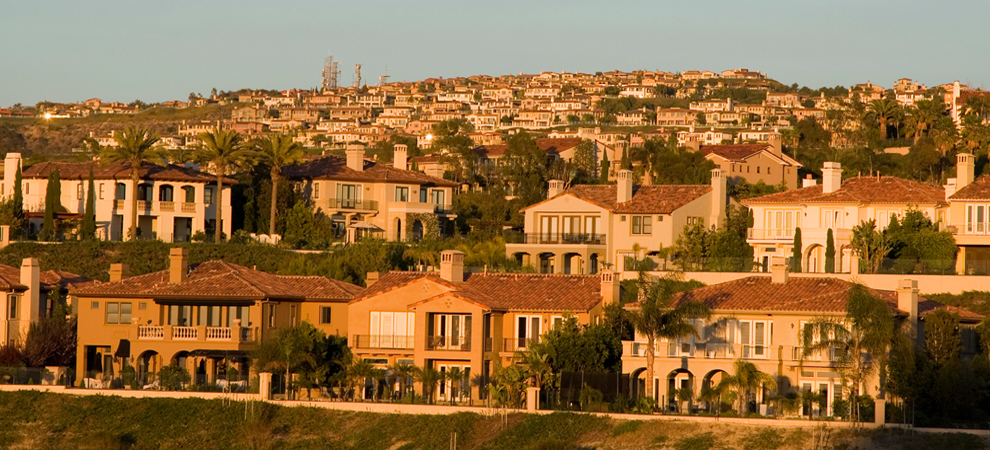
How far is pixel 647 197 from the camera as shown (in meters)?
81.1

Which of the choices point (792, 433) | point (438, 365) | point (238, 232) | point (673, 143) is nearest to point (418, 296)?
point (438, 365)


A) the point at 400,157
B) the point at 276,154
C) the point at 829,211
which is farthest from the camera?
the point at 400,157

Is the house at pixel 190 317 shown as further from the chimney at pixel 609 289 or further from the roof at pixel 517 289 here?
the chimney at pixel 609 289

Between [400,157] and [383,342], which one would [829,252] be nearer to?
[383,342]

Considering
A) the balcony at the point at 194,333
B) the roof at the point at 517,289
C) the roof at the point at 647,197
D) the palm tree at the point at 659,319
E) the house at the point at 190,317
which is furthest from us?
the roof at the point at 647,197

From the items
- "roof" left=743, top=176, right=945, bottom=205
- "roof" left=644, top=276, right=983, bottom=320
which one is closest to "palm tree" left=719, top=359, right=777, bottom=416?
"roof" left=644, top=276, right=983, bottom=320

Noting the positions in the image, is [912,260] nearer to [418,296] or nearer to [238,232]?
[418,296]

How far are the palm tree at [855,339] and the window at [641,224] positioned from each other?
26218 millimetres

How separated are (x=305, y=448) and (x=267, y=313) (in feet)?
34.2

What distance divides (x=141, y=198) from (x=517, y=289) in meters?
33.3

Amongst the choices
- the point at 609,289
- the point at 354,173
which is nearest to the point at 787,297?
the point at 609,289

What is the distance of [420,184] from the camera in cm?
9244

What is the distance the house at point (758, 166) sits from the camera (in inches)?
4183

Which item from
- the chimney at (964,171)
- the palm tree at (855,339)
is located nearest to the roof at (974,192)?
the chimney at (964,171)
